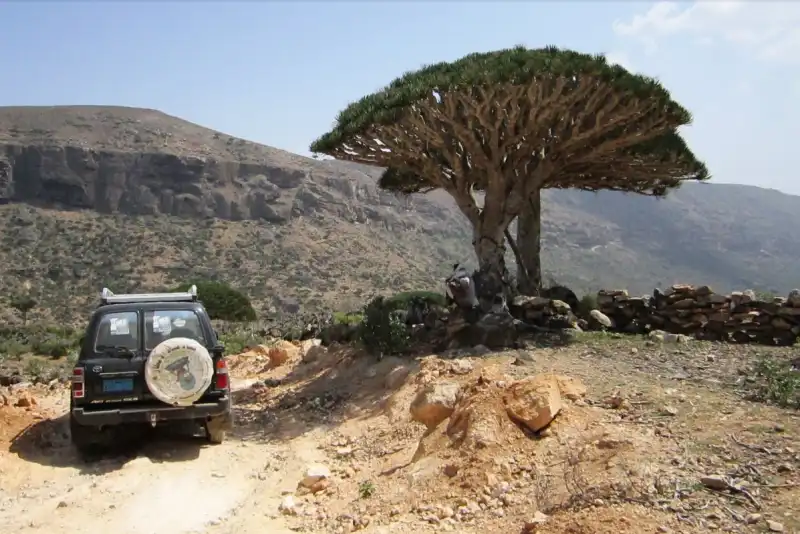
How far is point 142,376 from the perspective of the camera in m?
7.19

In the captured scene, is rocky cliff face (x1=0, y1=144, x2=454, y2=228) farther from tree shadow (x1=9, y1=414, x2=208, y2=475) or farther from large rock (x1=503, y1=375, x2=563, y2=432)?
large rock (x1=503, y1=375, x2=563, y2=432)

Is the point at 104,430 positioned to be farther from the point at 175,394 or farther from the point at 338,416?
the point at 338,416

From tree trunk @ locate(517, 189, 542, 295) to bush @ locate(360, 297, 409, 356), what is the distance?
4.02 metres

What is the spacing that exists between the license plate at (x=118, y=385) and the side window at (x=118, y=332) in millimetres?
353

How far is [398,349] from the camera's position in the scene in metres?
10.5

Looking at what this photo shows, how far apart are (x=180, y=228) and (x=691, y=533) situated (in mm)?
51286

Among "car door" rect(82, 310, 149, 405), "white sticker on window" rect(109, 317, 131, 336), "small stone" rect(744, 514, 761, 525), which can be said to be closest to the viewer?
"small stone" rect(744, 514, 761, 525)

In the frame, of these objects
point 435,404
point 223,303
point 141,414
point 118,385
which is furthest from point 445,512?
point 223,303

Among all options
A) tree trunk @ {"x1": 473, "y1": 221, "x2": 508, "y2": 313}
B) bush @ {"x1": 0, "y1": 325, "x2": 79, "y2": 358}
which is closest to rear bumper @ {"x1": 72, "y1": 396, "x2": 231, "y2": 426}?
tree trunk @ {"x1": 473, "y1": 221, "x2": 508, "y2": 313}

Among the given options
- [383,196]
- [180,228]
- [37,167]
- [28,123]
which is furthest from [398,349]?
[28,123]

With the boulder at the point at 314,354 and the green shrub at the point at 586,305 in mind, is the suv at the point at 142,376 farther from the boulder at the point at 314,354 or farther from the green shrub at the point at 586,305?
the green shrub at the point at 586,305

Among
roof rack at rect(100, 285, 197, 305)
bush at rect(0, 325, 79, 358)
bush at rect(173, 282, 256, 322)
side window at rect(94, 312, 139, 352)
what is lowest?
bush at rect(0, 325, 79, 358)

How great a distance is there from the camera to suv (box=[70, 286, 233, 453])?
7051 mm

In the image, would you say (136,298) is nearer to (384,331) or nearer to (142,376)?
(142,376)
